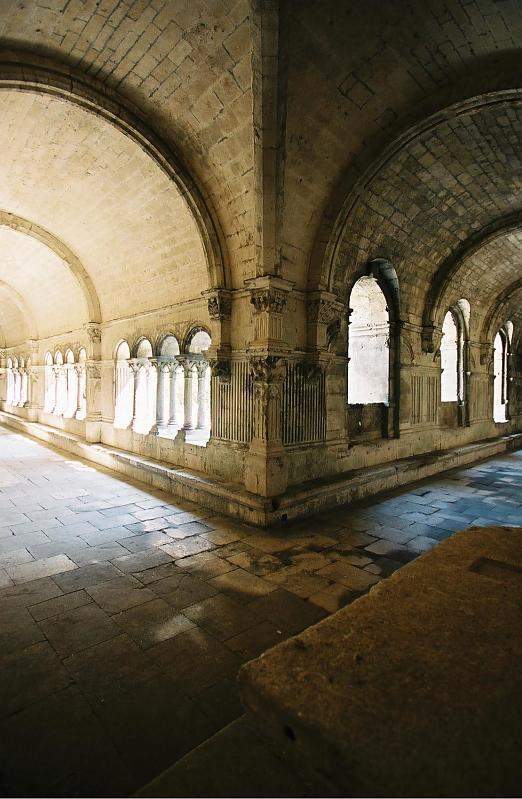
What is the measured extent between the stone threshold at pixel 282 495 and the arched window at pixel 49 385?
4.71 meters

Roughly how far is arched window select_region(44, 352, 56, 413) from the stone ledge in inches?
572

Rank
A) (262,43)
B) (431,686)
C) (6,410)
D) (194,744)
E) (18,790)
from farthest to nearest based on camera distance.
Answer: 1. (6,410)
2. (262,43)
3. (194,744)
4. (18,790)
5. (431,686)

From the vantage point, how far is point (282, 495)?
217 inches

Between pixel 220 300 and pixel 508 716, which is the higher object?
pixel 220 300

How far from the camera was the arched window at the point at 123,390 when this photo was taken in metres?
9.82

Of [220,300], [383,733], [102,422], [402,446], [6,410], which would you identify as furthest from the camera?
[6,410]

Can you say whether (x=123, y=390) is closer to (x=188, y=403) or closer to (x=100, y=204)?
(x=188, y=403)

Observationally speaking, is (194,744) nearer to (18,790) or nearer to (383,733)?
(18,790)

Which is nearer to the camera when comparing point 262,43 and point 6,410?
point 262,43

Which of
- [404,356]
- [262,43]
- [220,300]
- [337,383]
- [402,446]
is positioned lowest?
[402,446]

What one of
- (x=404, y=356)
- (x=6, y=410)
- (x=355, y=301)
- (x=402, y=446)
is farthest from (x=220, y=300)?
(x=6, y=410)

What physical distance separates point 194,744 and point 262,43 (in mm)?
5617

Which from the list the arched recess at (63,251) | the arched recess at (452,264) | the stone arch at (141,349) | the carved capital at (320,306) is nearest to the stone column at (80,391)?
the arched recess at (63,251)

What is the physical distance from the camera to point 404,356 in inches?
336
